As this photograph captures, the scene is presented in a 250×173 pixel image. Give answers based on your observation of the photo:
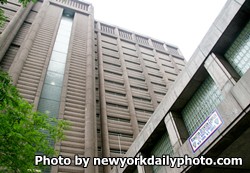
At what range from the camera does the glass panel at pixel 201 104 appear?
770 centimetres

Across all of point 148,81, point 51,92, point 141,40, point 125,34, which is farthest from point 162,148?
point 141,40

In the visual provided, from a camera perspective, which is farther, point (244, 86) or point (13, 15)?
point (13, 15)

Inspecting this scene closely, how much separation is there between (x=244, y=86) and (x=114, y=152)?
16.4m

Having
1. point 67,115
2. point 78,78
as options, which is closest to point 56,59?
point 78,78

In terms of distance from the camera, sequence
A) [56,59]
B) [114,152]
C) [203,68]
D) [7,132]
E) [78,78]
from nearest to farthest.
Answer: [7,132] < [203,68] < [114,152] < [78,78] < [56,59]

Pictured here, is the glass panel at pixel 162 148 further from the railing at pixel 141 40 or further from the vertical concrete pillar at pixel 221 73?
the railing at pixel 141 40

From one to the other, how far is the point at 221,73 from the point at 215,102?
106 cm

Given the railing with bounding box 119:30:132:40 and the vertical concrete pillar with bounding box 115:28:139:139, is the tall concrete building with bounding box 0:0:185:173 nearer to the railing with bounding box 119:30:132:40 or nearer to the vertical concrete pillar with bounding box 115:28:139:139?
the vertical concrete pillar with bounding box 115:28:139:139

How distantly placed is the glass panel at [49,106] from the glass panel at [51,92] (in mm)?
585

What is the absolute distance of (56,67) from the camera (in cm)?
2383

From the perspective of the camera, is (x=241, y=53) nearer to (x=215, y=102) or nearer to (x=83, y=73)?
(x=215, y=102)

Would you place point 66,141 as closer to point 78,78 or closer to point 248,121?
point 78,78

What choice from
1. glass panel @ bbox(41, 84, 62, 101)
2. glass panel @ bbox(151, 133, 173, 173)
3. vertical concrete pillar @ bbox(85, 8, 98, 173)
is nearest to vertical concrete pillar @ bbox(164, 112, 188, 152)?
glass panel @ bbox(151, 133, 173, 173)

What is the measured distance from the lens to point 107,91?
1101 inches
